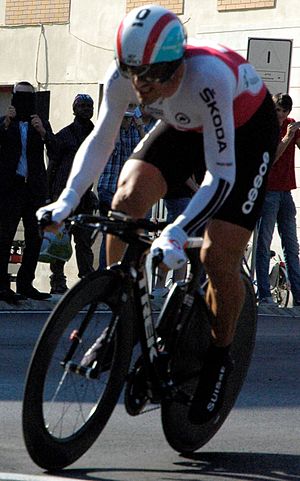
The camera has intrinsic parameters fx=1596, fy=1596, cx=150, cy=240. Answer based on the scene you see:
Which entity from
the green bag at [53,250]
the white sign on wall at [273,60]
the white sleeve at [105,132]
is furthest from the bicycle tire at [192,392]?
the white sign on wall at [273,60]

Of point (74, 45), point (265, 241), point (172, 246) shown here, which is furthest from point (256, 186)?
point (74, 45)

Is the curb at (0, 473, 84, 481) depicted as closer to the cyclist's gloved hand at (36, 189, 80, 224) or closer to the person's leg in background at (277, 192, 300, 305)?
the cyclist's gloved hand at (36, 189, 80, 224)

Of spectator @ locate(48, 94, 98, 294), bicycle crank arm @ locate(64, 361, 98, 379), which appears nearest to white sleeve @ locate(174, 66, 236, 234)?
bicycle crank arm @ locate(64, 361, 98, 379)

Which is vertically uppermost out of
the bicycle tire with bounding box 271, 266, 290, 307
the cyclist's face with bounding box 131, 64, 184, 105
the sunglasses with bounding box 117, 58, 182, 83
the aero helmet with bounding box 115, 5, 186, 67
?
the aero helmet with bounding box 115, 5, 186, 67

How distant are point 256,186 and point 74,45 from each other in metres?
21.0

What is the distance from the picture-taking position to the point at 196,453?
260 inches

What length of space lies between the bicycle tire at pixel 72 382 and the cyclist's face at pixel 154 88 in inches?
26.0

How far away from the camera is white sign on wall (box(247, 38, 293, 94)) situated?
53.8ft

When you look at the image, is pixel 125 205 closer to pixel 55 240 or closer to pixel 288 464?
pixel 288 464

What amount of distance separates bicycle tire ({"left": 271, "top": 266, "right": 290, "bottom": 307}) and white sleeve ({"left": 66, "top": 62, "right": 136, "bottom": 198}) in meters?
12.3

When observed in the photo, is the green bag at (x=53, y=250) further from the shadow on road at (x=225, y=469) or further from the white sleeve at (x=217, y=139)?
the white sleeve at (x=217, y=139)

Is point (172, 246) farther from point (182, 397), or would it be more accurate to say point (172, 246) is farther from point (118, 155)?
point (118, 155)

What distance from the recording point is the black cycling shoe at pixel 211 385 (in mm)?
6488

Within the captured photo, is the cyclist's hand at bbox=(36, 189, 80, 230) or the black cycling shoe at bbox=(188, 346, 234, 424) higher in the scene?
the cyclist's hand at bbox=(36, 189, 80, 230)
